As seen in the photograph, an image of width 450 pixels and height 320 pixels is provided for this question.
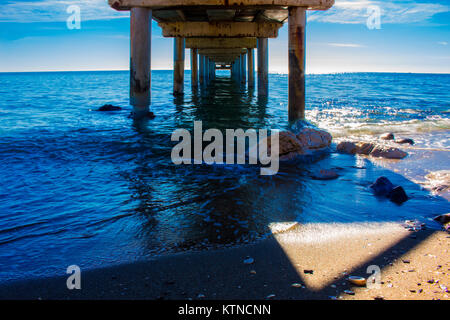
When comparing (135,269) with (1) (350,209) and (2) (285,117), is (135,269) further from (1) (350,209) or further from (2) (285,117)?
(2) (285,117)

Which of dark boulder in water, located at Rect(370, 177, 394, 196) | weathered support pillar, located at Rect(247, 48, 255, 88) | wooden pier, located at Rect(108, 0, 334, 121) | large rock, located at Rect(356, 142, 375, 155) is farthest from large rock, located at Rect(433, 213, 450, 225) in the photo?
weathered support pillar, located at Rect(247, 48, 255, 88)

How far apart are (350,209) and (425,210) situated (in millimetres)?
834

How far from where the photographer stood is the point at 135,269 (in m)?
2.52

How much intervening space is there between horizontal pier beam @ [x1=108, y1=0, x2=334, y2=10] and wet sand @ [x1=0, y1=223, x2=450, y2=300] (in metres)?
8.25

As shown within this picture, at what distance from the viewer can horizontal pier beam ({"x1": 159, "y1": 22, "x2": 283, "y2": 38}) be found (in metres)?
15.8

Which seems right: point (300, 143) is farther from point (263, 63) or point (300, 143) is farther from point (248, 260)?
point (263, 63)

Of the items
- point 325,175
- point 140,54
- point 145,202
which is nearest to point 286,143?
point 325,175

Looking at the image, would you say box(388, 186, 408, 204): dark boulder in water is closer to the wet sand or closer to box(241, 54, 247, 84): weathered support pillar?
the wet sand

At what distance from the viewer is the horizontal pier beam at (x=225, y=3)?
9.47 metres

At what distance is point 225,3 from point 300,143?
17.2ft

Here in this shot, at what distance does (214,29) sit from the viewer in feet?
52.2
